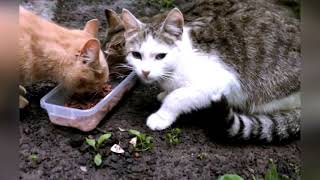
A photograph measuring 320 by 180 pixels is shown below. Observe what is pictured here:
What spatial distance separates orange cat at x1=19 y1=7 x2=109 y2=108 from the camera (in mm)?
1993

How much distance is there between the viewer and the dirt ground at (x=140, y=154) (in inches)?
72.8

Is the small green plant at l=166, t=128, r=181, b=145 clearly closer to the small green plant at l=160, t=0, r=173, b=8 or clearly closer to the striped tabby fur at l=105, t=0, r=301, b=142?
the striped tabby fur at l=105, t=0, r=301, b=142

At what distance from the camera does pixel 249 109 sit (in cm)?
229

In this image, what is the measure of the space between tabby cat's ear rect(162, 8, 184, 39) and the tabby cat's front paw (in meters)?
0.41

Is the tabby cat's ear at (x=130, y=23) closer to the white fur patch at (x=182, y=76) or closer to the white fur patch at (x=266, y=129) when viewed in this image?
the white fur patch at (x=182, y=76)

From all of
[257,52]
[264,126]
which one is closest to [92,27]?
[257,52]

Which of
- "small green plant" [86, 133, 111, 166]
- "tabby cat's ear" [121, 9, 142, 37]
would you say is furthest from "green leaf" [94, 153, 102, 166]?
"tabby cat's ear" [121, 9, 142, 37]

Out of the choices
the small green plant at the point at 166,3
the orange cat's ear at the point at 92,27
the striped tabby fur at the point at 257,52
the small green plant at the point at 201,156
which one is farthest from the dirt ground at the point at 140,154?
the small green plant at the point at 166,3

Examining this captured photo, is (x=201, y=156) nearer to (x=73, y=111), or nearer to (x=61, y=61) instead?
(x=73, y=111)

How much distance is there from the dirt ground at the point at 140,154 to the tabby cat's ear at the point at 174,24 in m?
0.42

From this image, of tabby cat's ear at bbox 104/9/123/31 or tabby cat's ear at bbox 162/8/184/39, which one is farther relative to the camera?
tabby cat's ear at bbox 104/9/123/31

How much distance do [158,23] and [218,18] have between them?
0.36 m

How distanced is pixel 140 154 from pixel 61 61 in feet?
1.90

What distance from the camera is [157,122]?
2.11 meters
